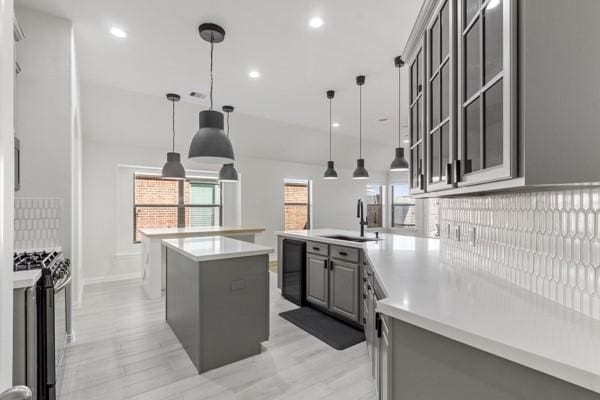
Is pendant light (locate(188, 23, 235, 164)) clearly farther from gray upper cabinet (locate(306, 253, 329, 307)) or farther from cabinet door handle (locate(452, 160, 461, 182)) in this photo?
cabinet door handle (locate(452, 160, 461, 182))

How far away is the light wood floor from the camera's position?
2.07 metres

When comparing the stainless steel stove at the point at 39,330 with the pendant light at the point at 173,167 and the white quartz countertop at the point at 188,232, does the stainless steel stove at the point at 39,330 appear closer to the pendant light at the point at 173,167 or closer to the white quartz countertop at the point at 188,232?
the white quartz countertop at the point at 188,232

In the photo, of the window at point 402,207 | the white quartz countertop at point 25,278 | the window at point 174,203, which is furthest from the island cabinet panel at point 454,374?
the window at point 402,207

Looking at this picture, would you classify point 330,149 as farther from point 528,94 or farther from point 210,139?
point 528,94

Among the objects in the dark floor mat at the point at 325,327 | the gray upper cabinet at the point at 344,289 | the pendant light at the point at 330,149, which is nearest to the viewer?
the dark floor mat at the point at 325,327

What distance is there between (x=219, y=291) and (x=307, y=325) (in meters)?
1.27

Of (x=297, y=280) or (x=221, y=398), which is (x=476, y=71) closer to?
(x=221, y=398)

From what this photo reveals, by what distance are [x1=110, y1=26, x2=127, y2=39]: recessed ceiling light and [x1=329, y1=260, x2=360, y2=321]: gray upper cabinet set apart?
10.1 feet

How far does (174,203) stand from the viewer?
6.05 metres

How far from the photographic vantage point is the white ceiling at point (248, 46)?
242 centimetres

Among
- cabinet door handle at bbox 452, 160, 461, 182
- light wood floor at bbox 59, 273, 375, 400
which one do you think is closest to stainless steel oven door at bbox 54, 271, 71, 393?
light wood floor at bbox 59, 273, 375, 400

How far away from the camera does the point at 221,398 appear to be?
6.57 feet

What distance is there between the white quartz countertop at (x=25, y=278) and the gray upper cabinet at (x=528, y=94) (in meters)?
2.38

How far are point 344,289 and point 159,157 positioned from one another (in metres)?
4.38
